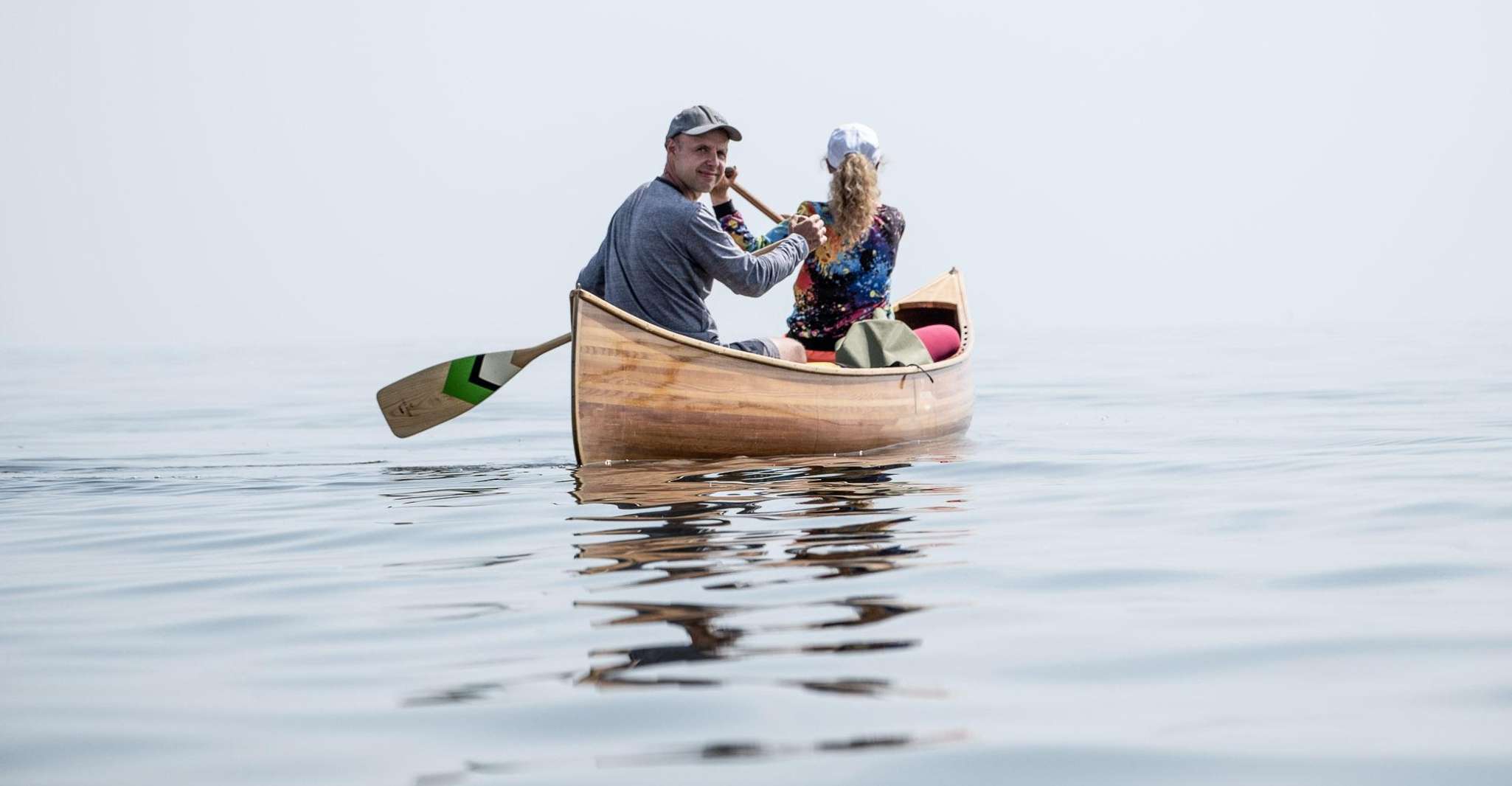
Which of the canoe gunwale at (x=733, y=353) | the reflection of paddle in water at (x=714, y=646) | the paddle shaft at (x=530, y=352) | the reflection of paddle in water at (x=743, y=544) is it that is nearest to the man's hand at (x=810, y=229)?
the canoe gunwale at (x=733, y=353)

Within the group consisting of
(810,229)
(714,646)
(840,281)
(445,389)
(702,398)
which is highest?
(810,229)

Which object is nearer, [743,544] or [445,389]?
[743,544]

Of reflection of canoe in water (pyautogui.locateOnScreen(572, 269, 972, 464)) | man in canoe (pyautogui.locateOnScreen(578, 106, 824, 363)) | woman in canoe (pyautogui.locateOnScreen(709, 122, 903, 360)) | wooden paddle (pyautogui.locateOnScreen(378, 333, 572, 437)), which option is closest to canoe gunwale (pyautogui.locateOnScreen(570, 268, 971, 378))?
reflection of canoe in water (pyautogui.locateOnScreen(572, 269, 972, 464))

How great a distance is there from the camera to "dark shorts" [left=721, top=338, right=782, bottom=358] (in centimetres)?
805

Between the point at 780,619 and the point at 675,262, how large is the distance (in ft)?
12.5

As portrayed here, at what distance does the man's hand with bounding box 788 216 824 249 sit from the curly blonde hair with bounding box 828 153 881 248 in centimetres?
42

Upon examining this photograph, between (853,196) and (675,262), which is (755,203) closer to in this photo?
(853,196)

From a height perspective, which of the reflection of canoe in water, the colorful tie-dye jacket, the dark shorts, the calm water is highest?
the colorful tie-dye jacket

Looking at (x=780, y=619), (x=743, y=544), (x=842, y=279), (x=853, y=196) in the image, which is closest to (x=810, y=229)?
(x=853, y=196)

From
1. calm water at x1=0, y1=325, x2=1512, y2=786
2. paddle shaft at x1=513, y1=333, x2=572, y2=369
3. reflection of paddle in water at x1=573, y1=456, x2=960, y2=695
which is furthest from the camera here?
paddle shaft at x1=513, y1=333, x2=572, y2=369

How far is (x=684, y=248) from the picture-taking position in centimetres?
746

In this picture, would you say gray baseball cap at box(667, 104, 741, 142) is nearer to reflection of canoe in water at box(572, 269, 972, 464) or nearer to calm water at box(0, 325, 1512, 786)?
reflection of canoe in water at box(572, 269, 972, 464)

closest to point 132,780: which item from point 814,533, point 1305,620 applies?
point 1305,620

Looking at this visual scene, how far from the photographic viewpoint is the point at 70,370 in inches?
1148
